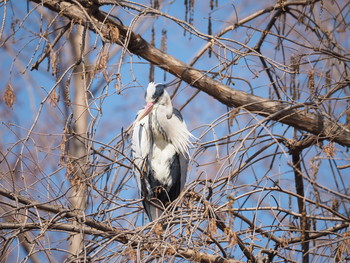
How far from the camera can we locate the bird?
142 inches

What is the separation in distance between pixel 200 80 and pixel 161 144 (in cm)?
59

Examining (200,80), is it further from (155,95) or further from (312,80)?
(312,80)

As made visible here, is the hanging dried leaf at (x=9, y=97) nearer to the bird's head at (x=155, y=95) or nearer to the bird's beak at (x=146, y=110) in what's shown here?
the bird's beak at (x=146, y=110)

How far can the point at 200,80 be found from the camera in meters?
3.31

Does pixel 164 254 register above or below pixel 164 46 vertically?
below

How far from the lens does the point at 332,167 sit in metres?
2.80

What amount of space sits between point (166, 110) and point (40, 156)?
51.3 inches

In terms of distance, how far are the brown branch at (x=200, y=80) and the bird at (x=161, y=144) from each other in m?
0.27

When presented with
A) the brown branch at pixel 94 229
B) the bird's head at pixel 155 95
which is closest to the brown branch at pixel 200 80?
the bird's head at pixel 155 95

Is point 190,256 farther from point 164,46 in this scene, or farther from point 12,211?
point 164,46

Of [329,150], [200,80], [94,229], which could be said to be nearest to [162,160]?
[200,80]

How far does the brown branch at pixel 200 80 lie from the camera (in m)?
3.11

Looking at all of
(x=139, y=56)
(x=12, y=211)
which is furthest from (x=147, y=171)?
(x=12, y=211)

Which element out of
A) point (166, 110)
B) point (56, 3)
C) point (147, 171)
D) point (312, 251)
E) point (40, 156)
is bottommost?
point (312, 251)
